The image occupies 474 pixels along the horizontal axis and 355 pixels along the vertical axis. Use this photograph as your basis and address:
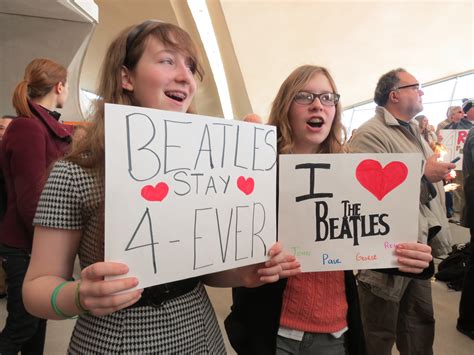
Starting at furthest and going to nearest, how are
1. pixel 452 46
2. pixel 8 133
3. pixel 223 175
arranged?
pixel 452 46 < pixel 8 133 < pixel 223 175

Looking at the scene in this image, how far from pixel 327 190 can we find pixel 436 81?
9568 millimetres

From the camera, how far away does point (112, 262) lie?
0.63m

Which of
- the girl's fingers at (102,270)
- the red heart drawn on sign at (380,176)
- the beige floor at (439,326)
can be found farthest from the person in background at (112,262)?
the beige floor at (439,326)

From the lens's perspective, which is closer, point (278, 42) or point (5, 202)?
point (5, 202)

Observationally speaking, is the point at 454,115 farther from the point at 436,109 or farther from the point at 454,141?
the point at 436,109

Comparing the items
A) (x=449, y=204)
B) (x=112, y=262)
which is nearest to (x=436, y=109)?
(x=449, y=204)

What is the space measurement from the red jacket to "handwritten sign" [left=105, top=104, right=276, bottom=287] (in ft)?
3.00

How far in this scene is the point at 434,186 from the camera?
6.14ft

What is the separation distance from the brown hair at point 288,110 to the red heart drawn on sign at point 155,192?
0.57m

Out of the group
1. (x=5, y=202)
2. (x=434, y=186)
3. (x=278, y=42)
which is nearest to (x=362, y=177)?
(x=434, y=186)

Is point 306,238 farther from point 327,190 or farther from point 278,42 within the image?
point 278,42

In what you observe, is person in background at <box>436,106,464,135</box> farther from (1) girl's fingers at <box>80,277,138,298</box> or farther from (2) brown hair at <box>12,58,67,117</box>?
(1) girl's fingers at <box>80,277,138,298</box>

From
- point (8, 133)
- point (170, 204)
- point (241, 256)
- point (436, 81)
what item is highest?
point (436, 81)

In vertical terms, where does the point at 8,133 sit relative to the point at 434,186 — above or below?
above
